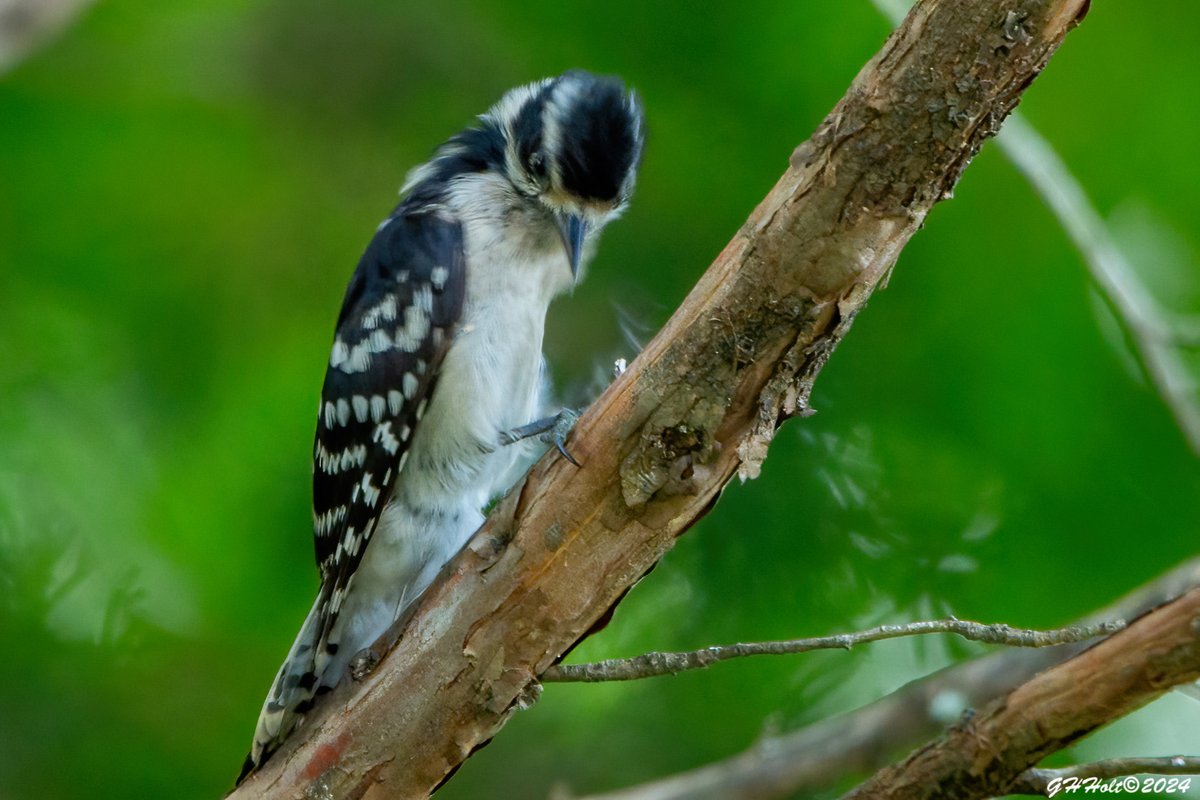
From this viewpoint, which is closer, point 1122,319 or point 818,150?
point 818,150

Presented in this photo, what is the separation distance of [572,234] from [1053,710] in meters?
1.74

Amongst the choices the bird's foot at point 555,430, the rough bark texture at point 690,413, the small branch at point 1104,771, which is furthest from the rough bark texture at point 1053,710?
the bird's foot at point 555,430

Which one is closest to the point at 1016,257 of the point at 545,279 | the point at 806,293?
the point at 545,279

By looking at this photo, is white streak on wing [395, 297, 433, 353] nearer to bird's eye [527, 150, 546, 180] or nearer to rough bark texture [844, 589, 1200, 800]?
bird's eye [527, 150, 546, 180]

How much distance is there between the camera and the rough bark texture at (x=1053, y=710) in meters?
1.70

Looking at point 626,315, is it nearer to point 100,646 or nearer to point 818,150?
point 818,150

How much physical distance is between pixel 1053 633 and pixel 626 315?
174cm

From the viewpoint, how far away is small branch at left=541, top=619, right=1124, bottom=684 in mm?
2006

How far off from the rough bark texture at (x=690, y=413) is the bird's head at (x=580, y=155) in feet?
3.21

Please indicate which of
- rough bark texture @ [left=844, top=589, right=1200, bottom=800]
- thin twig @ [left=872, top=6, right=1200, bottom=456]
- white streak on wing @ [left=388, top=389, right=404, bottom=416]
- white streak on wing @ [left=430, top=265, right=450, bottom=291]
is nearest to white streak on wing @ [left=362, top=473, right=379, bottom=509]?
white streak on wing @ [left=388, top=389, right=404, bottom=416]

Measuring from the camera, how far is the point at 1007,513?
3.62m

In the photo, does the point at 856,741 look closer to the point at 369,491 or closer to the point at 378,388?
the point at 369,491

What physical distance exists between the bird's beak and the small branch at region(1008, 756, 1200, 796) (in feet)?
5.41

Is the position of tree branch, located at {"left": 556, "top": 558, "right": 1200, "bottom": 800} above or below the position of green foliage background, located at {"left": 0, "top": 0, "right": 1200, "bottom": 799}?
below
